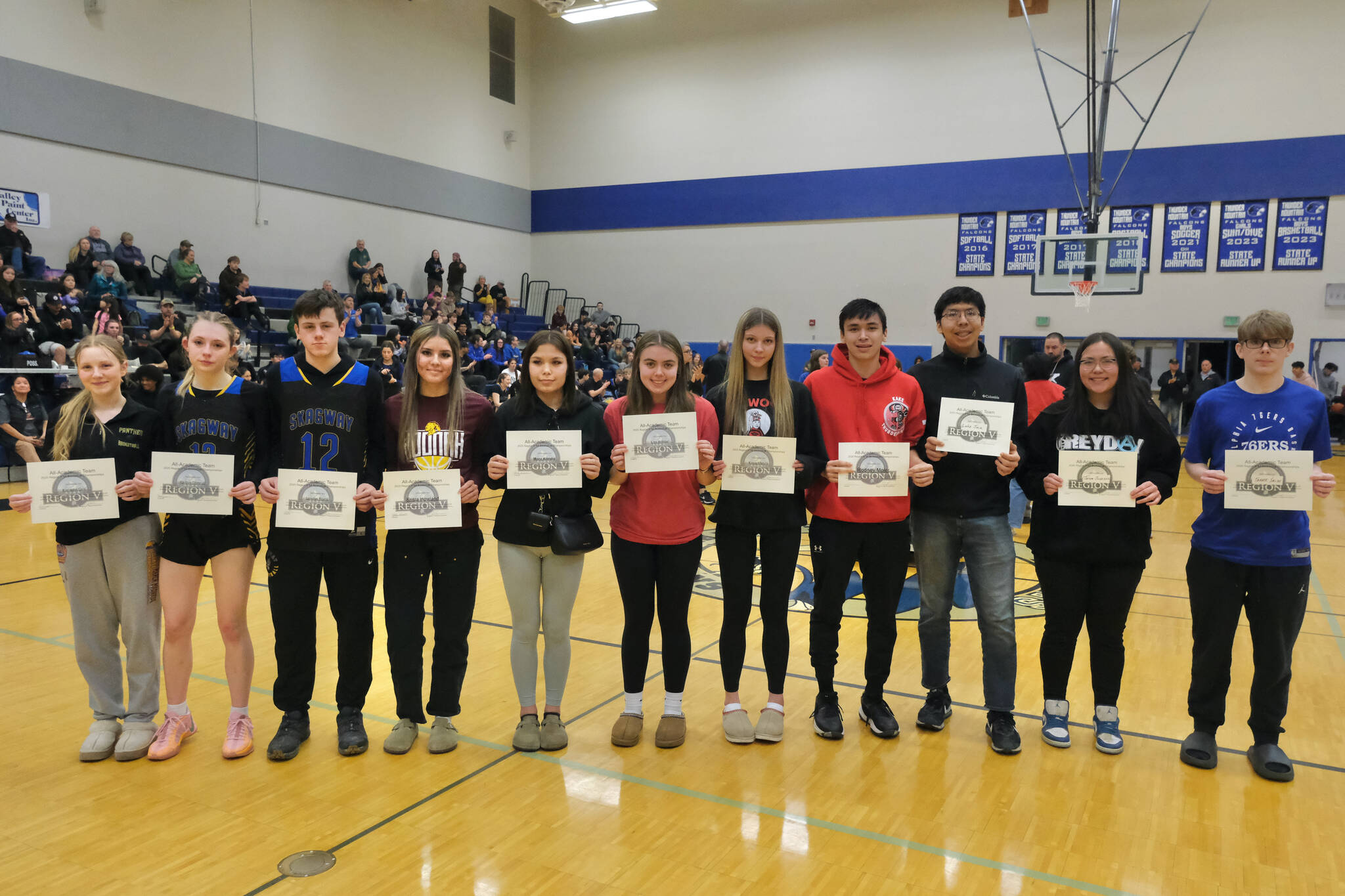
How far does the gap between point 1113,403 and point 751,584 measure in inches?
63.2

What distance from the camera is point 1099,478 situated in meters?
3.36

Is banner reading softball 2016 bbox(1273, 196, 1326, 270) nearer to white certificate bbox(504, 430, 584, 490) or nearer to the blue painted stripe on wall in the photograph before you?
the blue painted stripe on wall

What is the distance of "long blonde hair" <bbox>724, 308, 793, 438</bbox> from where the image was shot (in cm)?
349

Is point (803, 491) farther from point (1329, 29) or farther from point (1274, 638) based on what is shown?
point (1329, 29)

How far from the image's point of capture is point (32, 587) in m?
5.87

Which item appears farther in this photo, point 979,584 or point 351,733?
→ point 979,584

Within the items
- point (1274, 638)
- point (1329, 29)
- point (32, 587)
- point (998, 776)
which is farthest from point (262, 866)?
point (1329, 29)

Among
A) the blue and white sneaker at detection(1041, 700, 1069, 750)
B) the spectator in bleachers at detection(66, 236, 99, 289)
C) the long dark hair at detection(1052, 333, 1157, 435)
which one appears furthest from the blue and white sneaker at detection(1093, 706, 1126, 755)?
the spectator in bleachers at detection(66, 236, 99, 289)

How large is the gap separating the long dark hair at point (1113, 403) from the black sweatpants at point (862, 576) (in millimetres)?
782

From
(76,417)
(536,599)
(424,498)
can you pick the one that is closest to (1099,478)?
(536,599)

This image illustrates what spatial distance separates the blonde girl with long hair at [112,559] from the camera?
3309 millimetres

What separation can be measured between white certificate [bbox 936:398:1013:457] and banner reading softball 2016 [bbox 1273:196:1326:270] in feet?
53.5

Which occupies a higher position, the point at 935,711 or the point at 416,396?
the point at 416,396

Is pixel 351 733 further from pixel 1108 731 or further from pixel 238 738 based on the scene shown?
pixel 1108 731
